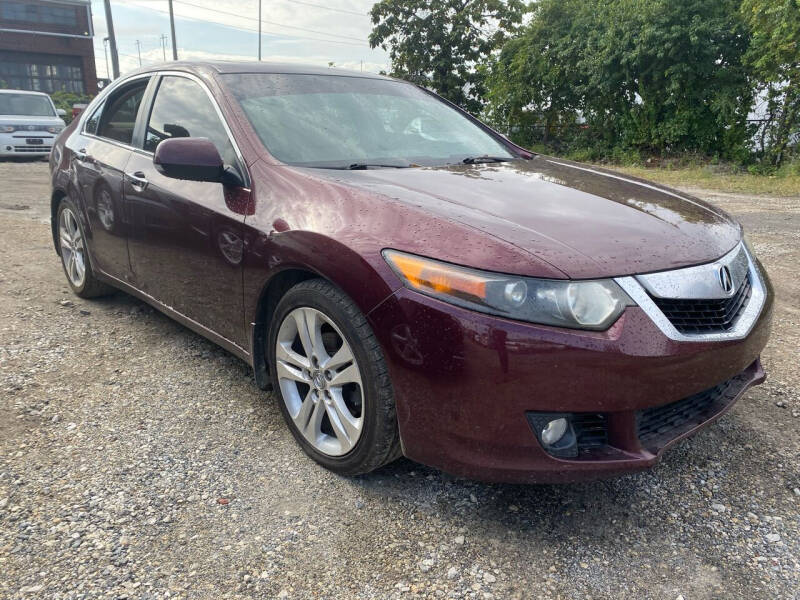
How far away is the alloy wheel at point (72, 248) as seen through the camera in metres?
4.39

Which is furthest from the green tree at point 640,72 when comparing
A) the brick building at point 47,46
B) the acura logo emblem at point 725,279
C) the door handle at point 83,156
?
the brick building at point 47,46

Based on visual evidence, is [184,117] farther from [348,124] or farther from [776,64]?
[776,64]

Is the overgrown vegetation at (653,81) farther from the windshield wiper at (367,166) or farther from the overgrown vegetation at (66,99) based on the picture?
the overgrown vegetation at (66,99)

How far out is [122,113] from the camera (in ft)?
13.0

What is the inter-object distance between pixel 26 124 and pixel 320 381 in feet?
51.0

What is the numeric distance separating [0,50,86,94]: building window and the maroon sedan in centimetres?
4375

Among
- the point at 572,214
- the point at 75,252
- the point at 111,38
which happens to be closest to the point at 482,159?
the point at 572,214

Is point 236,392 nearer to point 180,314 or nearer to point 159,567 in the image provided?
point 180,314

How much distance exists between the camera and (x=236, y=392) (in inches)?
127

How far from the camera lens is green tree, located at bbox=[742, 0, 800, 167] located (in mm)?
13453

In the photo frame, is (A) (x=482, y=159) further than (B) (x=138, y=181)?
No

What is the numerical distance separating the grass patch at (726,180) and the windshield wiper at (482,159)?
10440 mm

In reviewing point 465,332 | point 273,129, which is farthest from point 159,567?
point 273,129

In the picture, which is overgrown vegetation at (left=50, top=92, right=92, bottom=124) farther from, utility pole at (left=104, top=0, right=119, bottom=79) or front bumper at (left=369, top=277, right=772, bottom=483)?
front bumper at (left=369, top=277, right=772, bottom=483)
